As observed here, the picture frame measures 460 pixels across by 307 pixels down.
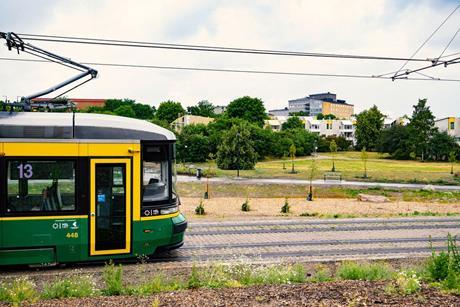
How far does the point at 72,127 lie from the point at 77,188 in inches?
53.1

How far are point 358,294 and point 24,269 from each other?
750 centimetres

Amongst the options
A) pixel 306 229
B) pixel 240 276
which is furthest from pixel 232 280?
pixel 306 229

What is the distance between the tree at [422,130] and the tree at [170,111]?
52.4 m

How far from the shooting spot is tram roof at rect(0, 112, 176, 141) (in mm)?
10492

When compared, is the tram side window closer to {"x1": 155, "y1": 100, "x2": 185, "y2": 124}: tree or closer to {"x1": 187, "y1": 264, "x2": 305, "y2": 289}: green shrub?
{"x1": 187, "y1": 264, "x2": 305, "y2": 289}: green shrub

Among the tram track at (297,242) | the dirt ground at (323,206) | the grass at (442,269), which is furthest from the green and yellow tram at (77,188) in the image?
the dirt ground at (323,206)

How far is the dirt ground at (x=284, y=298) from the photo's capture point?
737 cm

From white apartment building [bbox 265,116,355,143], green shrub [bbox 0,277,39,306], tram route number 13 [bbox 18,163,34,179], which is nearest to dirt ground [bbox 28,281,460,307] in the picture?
green shrub [bbox 0,277,39,306]

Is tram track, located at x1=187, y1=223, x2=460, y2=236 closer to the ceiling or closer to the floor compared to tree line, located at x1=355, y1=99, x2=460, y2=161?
closer to the floor

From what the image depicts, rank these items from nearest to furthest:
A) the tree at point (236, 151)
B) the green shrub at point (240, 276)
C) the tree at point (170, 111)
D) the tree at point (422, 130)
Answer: the green shrub at point (240, 276)
the tree at point (236, 151)
the tree at point (422, 130)
the tree at point (170, 111)

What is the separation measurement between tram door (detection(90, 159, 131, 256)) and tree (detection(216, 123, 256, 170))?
41408 mm

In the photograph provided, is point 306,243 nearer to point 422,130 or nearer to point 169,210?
point 169,210

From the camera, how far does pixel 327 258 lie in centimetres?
1255

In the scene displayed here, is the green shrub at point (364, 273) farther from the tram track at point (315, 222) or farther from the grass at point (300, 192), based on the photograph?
the grass at point (300, 192)
